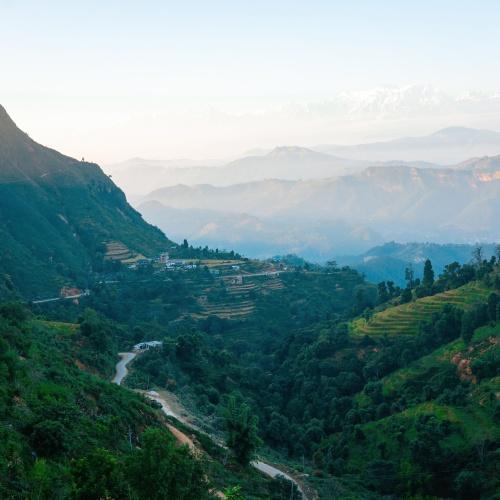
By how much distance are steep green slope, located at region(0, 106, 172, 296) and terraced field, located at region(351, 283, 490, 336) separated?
38393mm

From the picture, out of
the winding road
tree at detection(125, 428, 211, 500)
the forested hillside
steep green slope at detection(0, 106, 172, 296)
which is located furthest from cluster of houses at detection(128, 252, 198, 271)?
tree at detection(125, 428, 211, 500)

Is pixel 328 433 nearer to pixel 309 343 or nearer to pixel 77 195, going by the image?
pixel 309 343

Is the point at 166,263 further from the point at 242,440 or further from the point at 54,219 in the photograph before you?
the point at 242,440

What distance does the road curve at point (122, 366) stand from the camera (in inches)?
1718

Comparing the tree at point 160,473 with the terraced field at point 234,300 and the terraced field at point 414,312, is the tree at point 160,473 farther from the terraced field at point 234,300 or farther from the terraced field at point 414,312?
the terraced field at point 234,300

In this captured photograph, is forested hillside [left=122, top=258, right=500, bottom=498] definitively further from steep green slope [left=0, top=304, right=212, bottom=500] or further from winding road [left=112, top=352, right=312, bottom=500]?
steep green slope [left=0, top=304, right=212, bottom=500]

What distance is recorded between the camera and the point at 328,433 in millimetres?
46750

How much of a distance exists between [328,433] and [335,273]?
5581cm

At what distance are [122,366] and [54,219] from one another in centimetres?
5365

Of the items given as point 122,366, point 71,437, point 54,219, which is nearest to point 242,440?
point 71,437

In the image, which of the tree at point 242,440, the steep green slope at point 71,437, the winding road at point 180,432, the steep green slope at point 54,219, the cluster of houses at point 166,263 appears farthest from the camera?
the cluster of houses at point 166,263

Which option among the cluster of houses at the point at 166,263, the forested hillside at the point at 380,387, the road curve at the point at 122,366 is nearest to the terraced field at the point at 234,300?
the cluster of houses at the point at 166,263

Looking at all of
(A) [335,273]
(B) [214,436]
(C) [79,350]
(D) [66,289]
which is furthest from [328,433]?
(A) [335,273]

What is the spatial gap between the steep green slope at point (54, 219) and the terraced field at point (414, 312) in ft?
126
